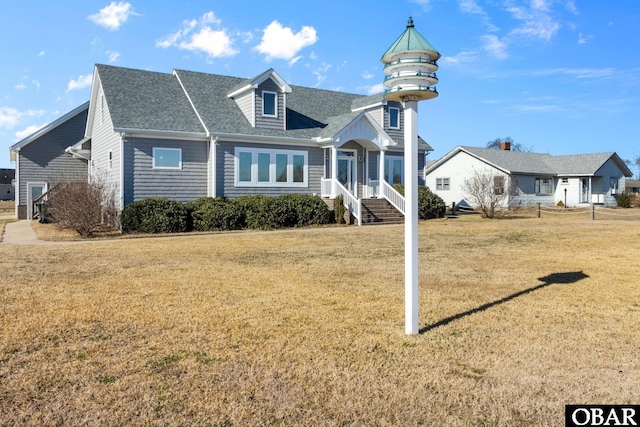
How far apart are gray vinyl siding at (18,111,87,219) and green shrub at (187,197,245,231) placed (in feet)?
41.9

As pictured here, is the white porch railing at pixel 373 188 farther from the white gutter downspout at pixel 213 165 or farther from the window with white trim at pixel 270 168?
the white gutter downspout at pixel 213 165

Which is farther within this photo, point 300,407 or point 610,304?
point 610,304

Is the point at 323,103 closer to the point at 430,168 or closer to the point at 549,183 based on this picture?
the point at 430,168

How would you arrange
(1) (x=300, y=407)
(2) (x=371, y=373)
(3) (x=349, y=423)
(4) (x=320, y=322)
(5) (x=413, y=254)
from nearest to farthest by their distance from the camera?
(3) (x=349, y=423) → (1) (x=300, y=407) → (2) (x=371, y=373) → (5) (x=413, y=254) → (4) (x=320, y=322)

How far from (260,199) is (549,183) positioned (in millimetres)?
32278

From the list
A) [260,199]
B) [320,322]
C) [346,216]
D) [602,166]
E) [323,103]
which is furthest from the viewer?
[602,166]

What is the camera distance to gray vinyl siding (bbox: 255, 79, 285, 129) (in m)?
22.3

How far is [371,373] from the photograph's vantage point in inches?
164

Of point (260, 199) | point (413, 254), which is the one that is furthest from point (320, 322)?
point (260, 199)

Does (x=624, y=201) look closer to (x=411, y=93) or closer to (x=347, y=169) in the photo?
(x=347, y=169)

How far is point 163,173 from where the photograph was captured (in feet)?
65.7

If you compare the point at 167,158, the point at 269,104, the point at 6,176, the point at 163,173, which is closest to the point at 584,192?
the point at 269,104

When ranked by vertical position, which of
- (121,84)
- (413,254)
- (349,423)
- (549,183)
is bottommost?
(349,423)

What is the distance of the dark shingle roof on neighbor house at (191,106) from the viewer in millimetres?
20266
